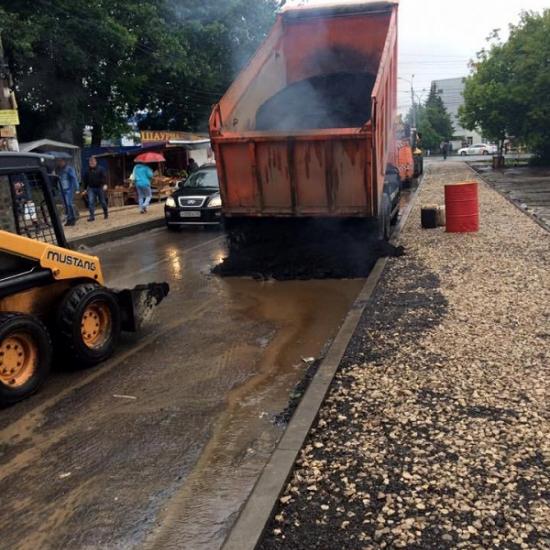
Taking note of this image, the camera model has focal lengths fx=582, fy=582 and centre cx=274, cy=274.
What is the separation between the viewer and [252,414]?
4375 mm

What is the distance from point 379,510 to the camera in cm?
297

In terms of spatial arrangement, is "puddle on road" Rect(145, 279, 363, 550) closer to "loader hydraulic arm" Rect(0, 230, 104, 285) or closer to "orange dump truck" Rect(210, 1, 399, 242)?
"orange dump truck" Rect(210, 1, 399, 242)

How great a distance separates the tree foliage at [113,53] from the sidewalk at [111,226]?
5.09m

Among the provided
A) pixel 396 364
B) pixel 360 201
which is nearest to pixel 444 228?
pixel 360 201

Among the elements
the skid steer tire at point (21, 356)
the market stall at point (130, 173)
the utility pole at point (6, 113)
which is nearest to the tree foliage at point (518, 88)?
the market stall at point (130, 173)

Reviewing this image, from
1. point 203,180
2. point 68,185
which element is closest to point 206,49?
point 68,185

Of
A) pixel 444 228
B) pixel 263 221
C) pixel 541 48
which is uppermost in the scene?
pixel 541 48

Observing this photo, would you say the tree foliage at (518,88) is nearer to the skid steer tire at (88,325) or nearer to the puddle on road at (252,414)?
the puddle on road at (252,414)

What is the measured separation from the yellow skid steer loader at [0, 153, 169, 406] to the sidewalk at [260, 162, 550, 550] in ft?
7.74

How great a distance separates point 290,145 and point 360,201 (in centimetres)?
125

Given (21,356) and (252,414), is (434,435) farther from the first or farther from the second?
(21,356)

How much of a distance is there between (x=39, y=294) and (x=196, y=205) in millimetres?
9191

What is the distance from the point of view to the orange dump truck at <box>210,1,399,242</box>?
8.07 m

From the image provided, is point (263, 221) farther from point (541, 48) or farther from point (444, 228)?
point (541, 48)
